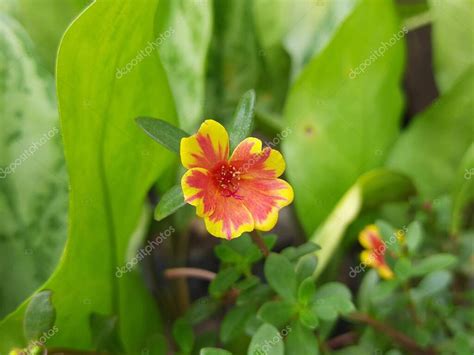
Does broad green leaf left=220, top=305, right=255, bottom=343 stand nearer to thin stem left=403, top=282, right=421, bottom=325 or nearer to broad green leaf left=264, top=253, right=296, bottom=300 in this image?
broad green leaf left=264, top=253, right=296, bottom=300

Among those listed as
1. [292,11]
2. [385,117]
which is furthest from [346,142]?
[292,11]

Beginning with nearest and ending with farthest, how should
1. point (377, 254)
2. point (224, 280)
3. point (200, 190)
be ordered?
point (200, 190)
point (224, 280)
point (377, 254)

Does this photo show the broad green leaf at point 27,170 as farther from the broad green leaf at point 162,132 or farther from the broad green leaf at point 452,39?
the broad green leaf at point 452,39

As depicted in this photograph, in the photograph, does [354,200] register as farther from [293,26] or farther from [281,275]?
[293,26]

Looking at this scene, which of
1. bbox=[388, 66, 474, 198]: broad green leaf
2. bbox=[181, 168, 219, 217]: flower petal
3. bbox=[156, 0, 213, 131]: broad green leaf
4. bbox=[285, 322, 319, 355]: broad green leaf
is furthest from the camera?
bbox=[388, 66, 474, 198]: broad green leaf

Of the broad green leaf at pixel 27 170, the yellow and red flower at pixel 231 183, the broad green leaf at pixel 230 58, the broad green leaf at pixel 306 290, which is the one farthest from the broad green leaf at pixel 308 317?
the broad green leaf at pixel 230 58

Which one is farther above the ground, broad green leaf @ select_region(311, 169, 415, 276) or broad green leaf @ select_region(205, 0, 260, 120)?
broad green leaf @ select_region(205, 0, 260, 120)

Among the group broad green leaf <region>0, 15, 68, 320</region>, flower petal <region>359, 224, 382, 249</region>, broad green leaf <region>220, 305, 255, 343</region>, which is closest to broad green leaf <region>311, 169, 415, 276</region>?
flower petal <region>359, 224, 382, 249</region>

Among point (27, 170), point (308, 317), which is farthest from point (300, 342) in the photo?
point (27, 170)
